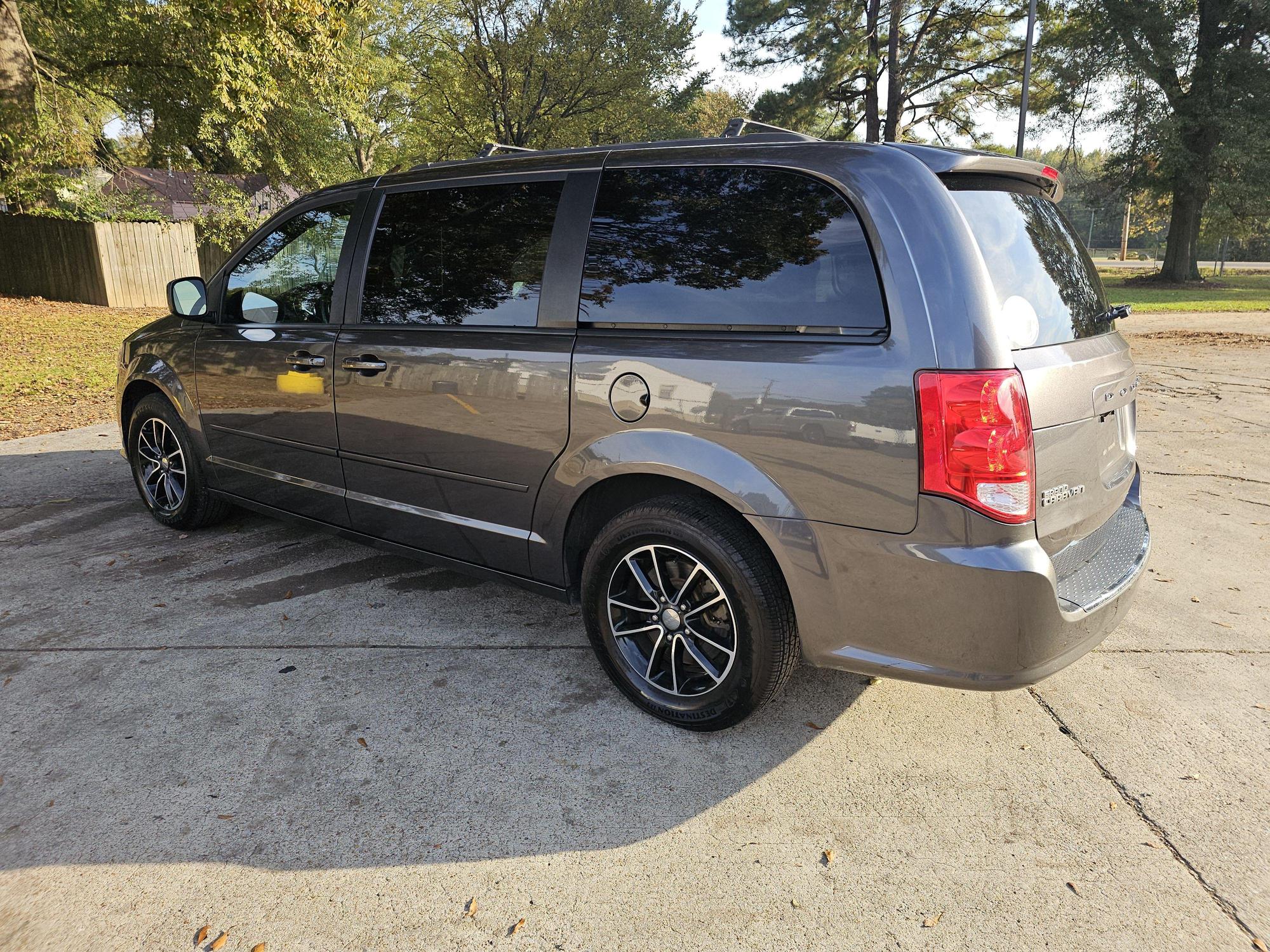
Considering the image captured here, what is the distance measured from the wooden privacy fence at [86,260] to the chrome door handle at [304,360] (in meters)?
18.1

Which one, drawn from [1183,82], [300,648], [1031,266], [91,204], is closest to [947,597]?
[1031,266]

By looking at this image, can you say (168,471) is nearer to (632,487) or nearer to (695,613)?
(632,487)

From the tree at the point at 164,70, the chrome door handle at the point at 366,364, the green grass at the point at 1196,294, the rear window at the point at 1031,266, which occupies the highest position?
the tree at the point at 164,70

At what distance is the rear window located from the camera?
2.63 meters

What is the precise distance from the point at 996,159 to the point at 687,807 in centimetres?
227

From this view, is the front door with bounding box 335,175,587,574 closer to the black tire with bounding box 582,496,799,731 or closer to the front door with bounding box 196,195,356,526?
the front door with bounding box 196,195,356,526

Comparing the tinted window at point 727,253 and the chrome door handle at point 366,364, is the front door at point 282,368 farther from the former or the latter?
the tinted window at point 727,253

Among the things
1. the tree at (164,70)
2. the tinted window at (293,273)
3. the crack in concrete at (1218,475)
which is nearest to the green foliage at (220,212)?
the tree at (164,70)

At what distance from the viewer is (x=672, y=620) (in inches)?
121

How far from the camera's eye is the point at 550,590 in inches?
137

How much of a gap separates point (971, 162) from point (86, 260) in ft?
68.5

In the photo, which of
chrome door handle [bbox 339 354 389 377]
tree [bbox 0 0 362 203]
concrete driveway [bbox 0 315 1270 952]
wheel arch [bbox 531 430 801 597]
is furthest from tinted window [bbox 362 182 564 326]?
tree [bbox 0 0 362 203]

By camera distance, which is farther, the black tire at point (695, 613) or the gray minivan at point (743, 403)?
the black tire at point (695, 613)

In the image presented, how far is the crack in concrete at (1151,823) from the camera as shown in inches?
90.3
